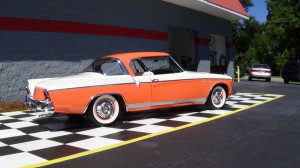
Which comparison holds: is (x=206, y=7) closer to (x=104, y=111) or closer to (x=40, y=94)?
(x=104, y=111)

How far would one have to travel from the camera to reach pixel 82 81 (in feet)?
17.3

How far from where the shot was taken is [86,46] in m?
9.96

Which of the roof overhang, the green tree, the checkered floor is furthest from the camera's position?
the green tree

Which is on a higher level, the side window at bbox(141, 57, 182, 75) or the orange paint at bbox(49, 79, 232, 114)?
the side window at bbox(141, 57, 182, 75)

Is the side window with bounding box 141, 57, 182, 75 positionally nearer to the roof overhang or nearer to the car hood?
the car hood

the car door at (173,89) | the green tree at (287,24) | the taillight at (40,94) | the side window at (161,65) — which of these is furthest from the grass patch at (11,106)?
the green tree at (287,24)

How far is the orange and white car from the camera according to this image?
5.09 m

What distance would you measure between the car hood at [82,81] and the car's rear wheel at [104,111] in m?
0.30

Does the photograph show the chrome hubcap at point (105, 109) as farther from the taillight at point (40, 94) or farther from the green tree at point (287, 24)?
the green tree at point (287, 24)

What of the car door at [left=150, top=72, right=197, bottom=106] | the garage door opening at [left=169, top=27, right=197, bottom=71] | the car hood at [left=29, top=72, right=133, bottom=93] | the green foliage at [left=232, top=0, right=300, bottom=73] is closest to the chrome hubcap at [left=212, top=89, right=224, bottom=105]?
the car door at [left=150, top=72, right=197, bottom=106]

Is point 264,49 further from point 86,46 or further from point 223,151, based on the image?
point 223,151

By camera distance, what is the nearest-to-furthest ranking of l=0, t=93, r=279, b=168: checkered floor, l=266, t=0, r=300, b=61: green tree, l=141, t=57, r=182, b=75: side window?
1. l=0, t=93, r=279, b=168: checkered floor
2. l=141, t=57, r=182, b=75: side window
3. l=266, t=0, r=300, b=61: green tree

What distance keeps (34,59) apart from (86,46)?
1.88 meters

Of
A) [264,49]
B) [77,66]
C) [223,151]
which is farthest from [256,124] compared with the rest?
[264,49]
